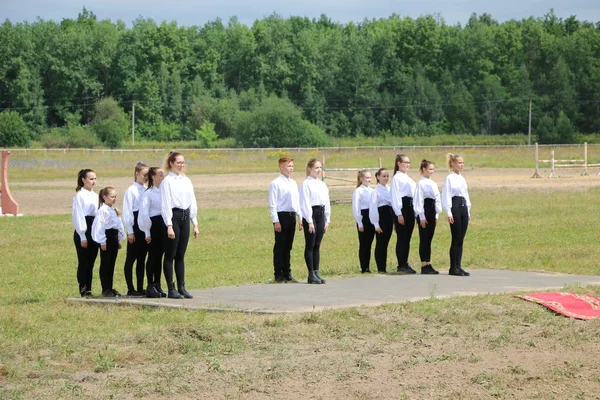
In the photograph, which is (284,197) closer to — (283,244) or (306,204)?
(306,204)

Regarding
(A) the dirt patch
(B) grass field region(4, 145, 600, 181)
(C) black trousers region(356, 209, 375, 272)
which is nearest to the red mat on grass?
(C) black trousers region(356, 209, 375, 272)

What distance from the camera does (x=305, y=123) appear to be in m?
96.9

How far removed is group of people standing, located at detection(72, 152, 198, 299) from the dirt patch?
18523mm

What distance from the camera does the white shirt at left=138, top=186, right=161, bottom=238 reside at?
13188mm

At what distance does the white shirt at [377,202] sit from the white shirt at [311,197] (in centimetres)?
159

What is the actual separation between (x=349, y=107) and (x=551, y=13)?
40068 mm

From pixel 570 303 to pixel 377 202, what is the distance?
15.3ft

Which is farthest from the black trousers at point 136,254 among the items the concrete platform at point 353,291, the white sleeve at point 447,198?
the white sleeve at point 447,198

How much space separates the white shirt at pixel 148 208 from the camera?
519 inches

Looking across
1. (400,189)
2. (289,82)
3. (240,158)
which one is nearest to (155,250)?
(400,189)

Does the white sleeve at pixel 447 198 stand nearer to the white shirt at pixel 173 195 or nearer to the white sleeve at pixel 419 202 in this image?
the white sleeve at pixel 419 202

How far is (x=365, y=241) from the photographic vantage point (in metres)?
16.6

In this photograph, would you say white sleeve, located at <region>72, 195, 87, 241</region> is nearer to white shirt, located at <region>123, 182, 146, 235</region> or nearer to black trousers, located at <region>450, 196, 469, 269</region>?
white shirt, located at <region>123, 182, 146, 235</region>

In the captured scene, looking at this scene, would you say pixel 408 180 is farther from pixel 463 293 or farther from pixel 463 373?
pixel 463 373
